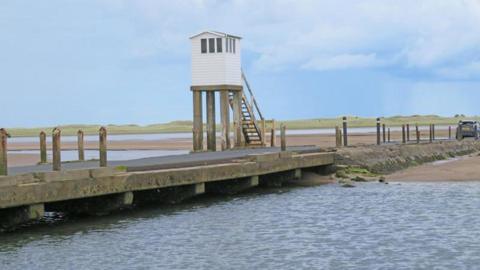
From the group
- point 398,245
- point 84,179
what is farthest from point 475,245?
point 84,179

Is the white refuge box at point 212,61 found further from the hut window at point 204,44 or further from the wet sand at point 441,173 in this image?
the wet sand at point 441,173

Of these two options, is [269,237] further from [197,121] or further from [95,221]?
[197,121]

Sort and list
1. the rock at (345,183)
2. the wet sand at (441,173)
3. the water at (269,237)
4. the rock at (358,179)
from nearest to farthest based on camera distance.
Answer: the water at (269,237) < the rock at (345,183) < the rock at (358,179) < the wet sand at (441,173)

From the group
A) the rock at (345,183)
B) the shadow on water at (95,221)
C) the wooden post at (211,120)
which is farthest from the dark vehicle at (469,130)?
the shadow on water at (95,221)

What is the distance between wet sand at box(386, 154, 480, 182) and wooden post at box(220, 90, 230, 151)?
7.74m

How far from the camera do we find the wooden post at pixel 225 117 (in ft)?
125

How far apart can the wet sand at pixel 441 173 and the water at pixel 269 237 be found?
603 centimetres

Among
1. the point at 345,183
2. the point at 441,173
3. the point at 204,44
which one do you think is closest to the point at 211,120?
the point at 204,44

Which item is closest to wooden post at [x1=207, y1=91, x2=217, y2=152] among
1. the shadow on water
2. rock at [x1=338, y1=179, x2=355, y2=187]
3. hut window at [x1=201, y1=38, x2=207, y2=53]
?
hut window at [x1=201, y1=38, x2=207, y2=53]

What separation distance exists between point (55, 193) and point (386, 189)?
47.8 ft

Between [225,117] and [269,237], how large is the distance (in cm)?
1821

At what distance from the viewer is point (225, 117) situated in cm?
3844

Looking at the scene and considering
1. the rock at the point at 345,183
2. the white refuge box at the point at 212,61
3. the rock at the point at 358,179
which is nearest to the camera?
the rock at the point at 345,183

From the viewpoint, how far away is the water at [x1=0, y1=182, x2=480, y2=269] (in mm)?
17469
